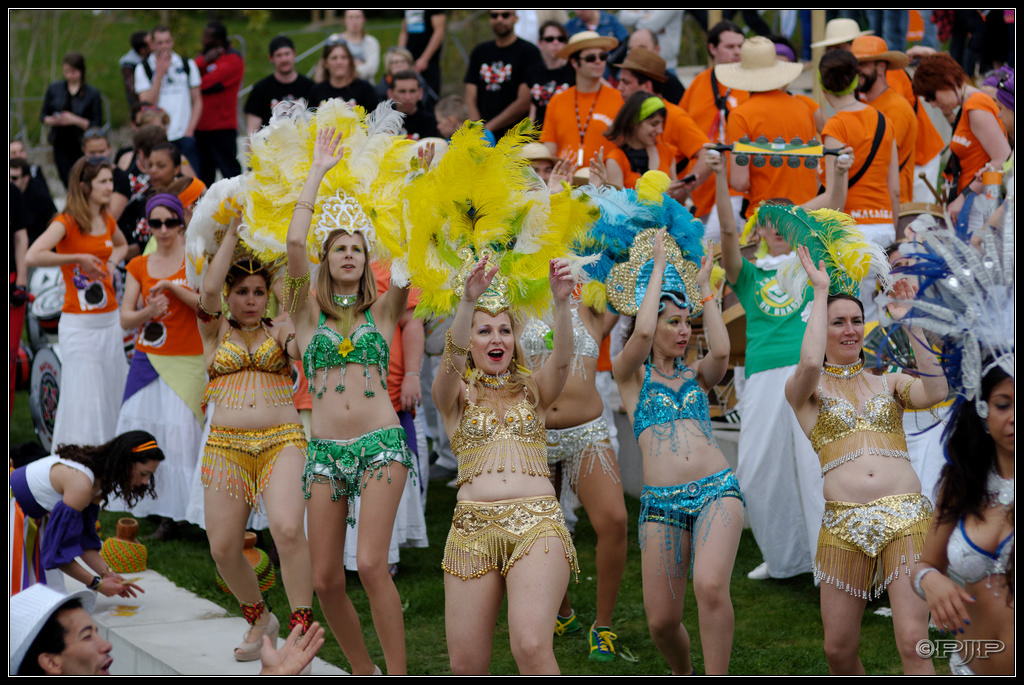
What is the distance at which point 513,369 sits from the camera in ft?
15.6

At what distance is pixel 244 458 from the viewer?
18.6 ft

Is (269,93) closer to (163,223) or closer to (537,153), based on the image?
(163,223)

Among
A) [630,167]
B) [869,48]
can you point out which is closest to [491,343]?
[630,167]

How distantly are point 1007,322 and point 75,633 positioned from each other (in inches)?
111

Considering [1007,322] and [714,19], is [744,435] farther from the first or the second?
[714,19]

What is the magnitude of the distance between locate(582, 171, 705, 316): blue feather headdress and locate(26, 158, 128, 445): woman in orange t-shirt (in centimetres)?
381

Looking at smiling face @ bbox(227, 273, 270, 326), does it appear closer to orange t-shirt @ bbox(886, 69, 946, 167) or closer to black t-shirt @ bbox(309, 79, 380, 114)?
black t-shirt @ bbox(309, 79, 380, 114)

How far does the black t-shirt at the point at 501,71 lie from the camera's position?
32.4 feet

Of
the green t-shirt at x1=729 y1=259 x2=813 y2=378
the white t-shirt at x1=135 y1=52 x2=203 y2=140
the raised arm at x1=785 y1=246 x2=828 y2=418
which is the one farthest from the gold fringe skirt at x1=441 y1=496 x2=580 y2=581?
the white t-shirt at x1=135 y1=52 x2=203 y2=140

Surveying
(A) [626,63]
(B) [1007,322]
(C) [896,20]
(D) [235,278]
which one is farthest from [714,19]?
(B) [1007,322]

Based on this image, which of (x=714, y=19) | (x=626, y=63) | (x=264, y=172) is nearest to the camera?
(x=264, y=172)

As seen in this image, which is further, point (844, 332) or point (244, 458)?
point (244, 458)

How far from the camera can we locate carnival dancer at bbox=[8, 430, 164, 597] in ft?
19.5

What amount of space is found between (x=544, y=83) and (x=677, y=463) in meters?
5.50
